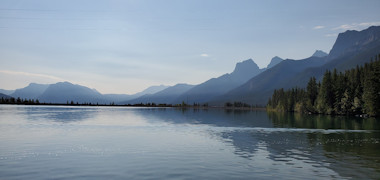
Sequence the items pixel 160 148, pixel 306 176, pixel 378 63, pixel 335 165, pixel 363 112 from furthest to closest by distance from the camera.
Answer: pixel 363 112 → pixel 378 63 → pixel 160 148 → pixel 335 165 → pixel 306 176

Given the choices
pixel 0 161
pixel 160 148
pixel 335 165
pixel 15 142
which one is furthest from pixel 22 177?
pixel 335 165

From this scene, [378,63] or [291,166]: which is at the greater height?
[378,63]

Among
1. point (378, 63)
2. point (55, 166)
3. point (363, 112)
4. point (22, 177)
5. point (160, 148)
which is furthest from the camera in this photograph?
point (363, 112)

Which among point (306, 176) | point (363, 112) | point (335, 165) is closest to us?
point (306, 176)

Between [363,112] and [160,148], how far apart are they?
147770 millimetres

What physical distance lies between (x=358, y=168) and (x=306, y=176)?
6.80 meters

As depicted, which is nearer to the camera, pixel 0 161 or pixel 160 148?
pixel 0 161

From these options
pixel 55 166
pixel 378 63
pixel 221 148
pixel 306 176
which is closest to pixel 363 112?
pixel 378 63

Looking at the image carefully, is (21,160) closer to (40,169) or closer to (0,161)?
(0,161)

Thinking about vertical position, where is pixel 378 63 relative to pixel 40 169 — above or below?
above

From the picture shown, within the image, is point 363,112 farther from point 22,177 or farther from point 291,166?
point 22,177

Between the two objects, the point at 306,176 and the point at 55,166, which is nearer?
the point at 306,176

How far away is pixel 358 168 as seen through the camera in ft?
90.2

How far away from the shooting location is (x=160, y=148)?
38.6 m
